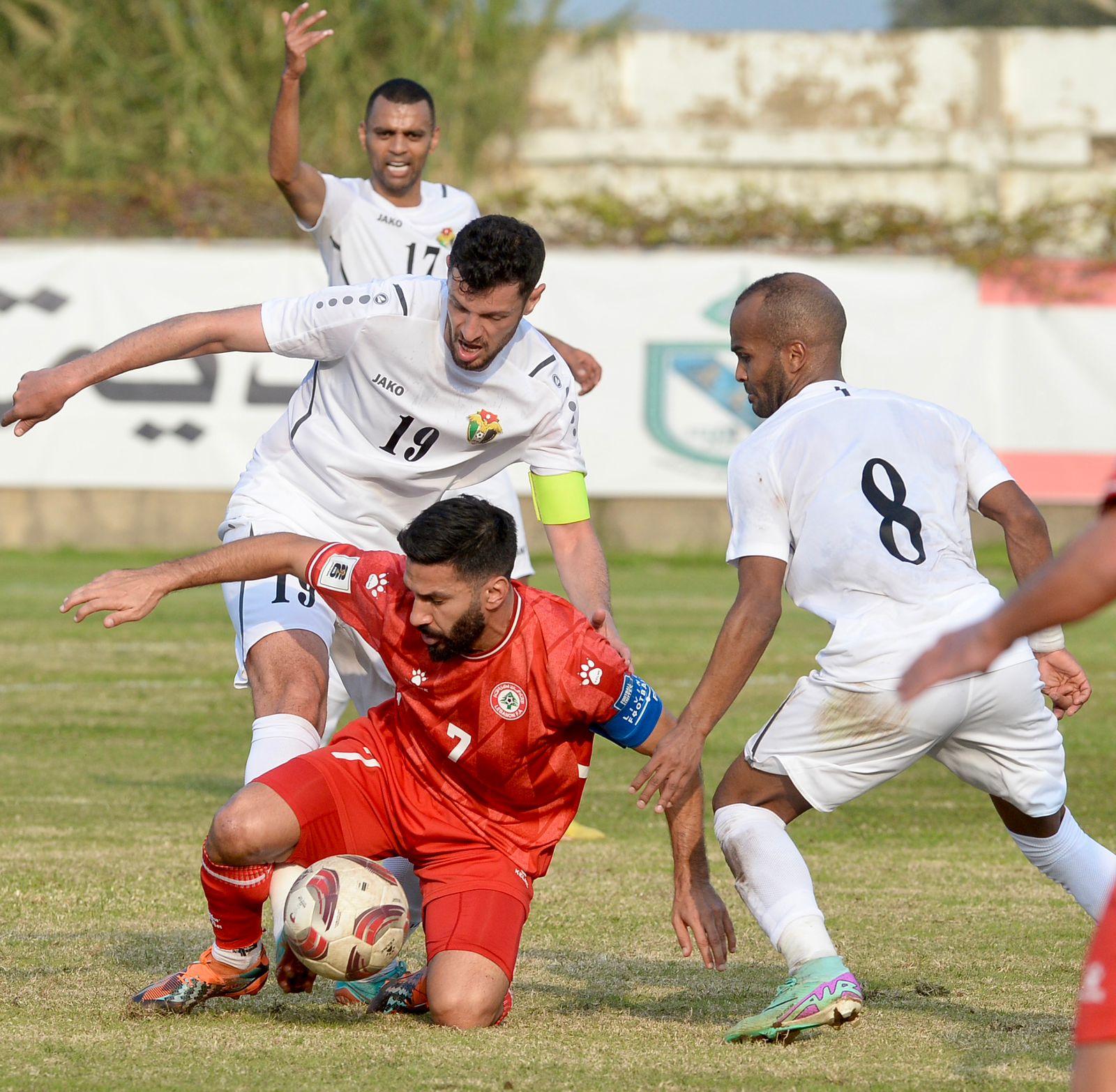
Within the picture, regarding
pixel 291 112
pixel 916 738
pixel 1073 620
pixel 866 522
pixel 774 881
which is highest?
pixel 291 112

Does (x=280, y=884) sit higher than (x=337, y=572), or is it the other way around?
(x=337, y=572)

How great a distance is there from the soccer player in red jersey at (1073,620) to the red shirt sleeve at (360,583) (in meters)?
2.17

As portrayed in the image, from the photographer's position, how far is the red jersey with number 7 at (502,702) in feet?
14.8

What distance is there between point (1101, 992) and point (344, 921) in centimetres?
223

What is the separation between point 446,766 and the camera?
4.75 meters

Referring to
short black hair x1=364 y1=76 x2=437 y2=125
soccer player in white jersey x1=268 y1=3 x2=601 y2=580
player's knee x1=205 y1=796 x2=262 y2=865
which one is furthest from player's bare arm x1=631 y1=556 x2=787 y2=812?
short black hair x1=364 y1=76 x2=437 y2=125

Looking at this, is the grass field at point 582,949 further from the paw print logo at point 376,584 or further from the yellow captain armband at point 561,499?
the yellow captain armband at point 561,499

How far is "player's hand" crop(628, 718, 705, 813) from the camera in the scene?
4285 mm

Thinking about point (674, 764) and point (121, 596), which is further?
point (121, 596)

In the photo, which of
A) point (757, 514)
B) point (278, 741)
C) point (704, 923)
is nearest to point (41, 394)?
point (278, 741)

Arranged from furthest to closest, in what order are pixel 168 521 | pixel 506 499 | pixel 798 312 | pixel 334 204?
pixel 168 521
pixel 334 204
pixel 506 499
pixel 798 312

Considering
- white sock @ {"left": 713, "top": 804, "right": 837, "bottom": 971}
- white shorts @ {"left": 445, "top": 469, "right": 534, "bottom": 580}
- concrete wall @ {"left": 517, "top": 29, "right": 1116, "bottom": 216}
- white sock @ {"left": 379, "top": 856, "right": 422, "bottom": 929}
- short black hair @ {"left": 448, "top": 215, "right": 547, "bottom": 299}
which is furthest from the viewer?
concrete wall @ {"left": 517, "top": 29, "right": 1116, "bottom": 216}

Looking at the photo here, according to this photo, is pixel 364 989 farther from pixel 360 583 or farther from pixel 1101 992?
pixel 1101 992

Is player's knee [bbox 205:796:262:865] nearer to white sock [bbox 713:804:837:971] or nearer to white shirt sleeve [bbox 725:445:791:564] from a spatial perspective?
white sock [bbox 713:804:837:971]
